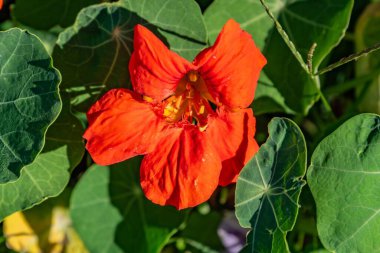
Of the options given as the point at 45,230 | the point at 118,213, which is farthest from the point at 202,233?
the point at 45,230

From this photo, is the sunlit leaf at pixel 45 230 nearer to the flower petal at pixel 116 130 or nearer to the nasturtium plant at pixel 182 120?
the nasturtium plant at pixel 182 120

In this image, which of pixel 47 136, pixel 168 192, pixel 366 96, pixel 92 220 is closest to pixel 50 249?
pixel 92 220

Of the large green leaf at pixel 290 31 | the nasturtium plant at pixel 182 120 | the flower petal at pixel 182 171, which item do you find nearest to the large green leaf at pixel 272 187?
the nasturtium plant at pixel 182 120

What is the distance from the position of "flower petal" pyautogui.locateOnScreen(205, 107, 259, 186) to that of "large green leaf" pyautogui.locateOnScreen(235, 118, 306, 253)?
4 centimetres

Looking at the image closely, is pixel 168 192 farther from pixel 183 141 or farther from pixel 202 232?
pixel 202 232

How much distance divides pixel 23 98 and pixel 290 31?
683 millimetres

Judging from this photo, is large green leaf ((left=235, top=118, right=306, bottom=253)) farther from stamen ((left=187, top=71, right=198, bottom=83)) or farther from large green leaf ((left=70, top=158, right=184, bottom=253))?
large green leaf ((left=70, top=158, right=184, bottom=253))

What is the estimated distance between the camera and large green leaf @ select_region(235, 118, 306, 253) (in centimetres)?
133

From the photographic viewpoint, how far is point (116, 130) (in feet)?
4.17

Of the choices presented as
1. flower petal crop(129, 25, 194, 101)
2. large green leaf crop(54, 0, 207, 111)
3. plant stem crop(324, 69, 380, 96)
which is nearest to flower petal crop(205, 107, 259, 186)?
flower petal crop(129, 25, 194, 101)

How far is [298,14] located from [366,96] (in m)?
0.36

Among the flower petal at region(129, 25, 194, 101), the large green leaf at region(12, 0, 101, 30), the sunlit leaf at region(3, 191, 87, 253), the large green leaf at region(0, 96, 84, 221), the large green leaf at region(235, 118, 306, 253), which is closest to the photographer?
the flower petal at region(129, 25, 194, 101)

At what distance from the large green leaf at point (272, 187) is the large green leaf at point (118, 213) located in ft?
1.11

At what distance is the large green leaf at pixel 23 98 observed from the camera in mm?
A: 1294
